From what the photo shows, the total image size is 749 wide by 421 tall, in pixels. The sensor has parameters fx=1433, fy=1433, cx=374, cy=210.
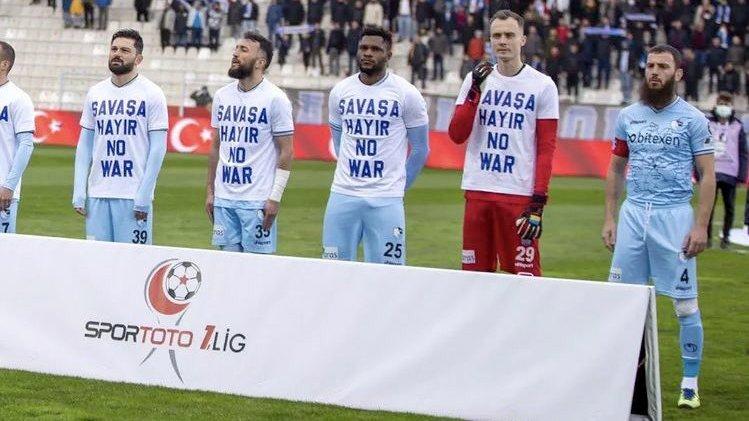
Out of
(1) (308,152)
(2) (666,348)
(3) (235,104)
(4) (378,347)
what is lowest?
(1) (308,152)

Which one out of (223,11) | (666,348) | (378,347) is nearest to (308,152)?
(223,11)

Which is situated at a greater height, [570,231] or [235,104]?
[235,104]

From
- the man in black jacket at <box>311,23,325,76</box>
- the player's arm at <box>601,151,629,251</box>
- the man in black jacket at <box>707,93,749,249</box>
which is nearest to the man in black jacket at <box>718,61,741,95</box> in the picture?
the man in black jacket at <box>311,23,325,76</box>

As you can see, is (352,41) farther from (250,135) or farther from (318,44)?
(250,135)

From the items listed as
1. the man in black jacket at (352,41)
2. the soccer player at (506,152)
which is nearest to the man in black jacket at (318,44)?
the man in black jacket at (352,41)

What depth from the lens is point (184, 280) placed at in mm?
8898

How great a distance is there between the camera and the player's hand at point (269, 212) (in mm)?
10758

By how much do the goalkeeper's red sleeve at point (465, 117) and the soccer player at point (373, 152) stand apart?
0.81 meters

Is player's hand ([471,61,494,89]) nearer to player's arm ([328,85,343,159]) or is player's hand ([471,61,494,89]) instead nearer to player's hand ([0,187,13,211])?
player's arm ([328,85,343,159])

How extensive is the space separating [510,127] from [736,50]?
31.8 meters

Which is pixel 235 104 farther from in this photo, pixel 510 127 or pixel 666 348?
pixel 666 348

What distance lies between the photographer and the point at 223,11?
46.5 metres

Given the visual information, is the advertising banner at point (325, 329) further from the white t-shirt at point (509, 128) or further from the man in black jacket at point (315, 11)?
the man in black jacket at point (315, 11)

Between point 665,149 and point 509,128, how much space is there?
44.5 inches
